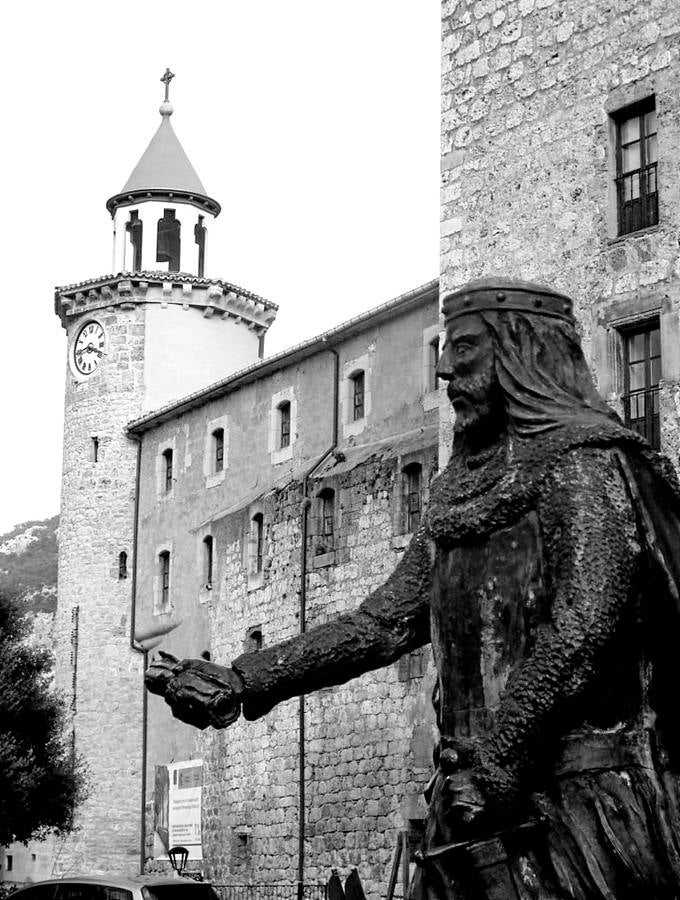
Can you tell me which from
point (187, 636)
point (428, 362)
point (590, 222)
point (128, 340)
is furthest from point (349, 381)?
point (590, 222)

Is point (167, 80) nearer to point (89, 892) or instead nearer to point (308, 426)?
point (308, 426)

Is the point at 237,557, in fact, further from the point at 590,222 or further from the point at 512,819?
the point at 512,819

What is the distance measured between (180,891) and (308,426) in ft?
70.1

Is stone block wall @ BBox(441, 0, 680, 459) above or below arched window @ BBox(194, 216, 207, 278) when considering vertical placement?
below

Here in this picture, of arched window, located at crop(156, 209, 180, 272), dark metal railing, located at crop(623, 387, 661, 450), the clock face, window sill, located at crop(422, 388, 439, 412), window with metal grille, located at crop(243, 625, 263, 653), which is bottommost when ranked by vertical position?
window with metal grille, located at crop(243, 625, 263, 653)

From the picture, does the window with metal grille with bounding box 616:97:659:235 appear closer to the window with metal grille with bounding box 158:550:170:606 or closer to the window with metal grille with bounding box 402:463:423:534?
the window with metal grille with bounding box 402:463:423:534

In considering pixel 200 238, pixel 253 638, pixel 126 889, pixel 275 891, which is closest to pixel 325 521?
pixel 253 638

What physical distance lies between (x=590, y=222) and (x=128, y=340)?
1006 inches

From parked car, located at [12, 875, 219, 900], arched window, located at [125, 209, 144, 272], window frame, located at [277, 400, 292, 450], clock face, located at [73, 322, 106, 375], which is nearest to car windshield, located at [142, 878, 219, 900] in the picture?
parked car, located at [12, 875, 219, 900]

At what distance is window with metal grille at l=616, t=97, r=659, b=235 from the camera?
21359 mm

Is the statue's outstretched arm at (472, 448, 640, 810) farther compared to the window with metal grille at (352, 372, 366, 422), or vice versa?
the window with metal grille at (352, 372, 366, 422)

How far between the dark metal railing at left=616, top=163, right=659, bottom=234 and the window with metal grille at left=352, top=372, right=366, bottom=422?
14.4 m

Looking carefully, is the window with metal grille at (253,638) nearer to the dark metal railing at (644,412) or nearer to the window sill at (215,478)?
the window sill at (215,478)

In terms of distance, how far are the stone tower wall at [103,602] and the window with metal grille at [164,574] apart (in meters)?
1.58
